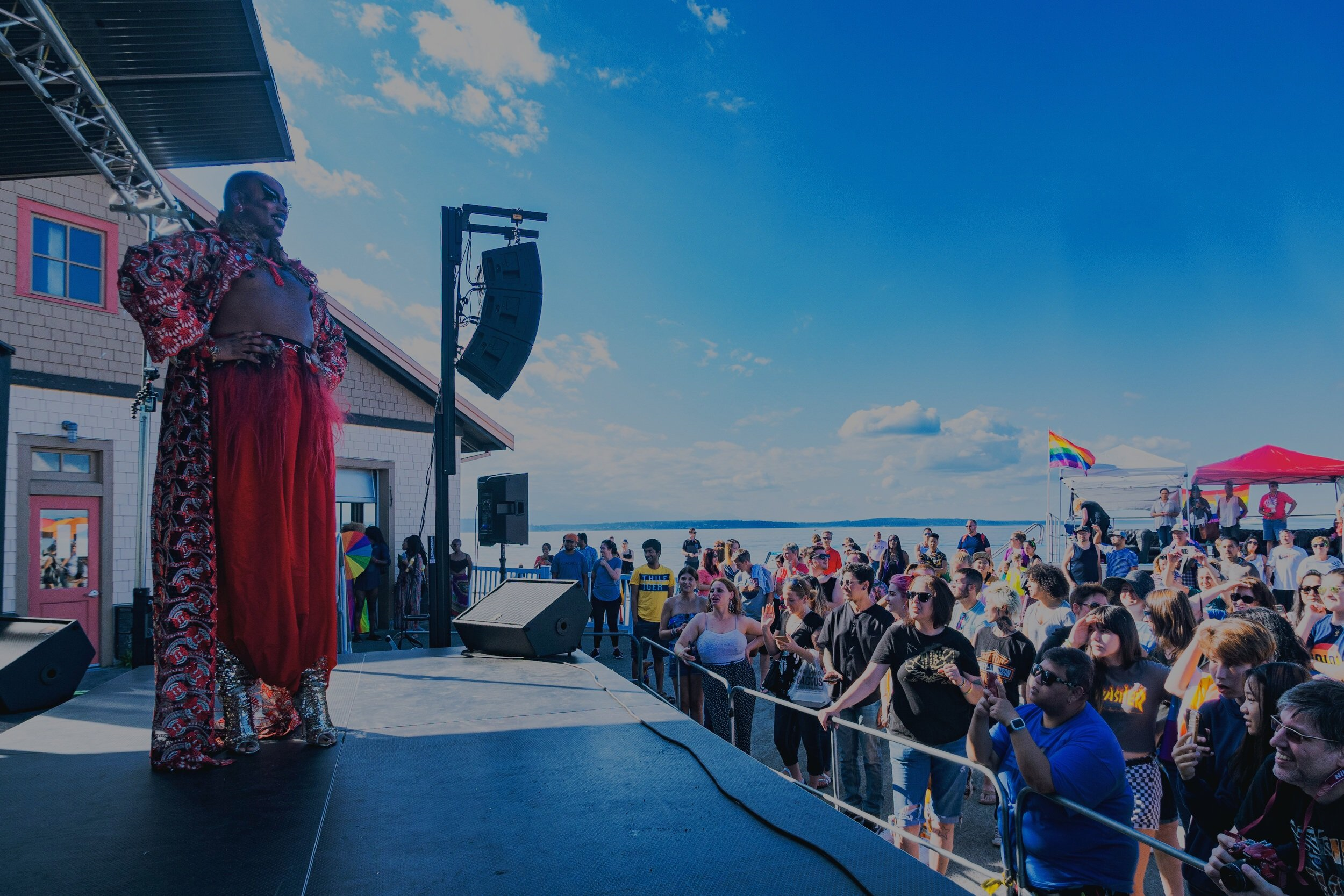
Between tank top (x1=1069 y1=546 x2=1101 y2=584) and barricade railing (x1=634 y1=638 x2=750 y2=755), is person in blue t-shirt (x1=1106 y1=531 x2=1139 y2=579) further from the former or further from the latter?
barricade railing (x1=634 y1=638 x2=750 y2=755)

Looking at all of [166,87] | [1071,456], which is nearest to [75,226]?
[166,87]

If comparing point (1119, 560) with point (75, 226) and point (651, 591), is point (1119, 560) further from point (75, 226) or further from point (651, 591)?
point (75, 226)

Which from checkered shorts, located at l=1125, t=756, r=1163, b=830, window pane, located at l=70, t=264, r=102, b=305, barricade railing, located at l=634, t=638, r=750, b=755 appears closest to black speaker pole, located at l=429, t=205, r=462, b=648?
barricade railing, located at l=634, t=638, r=750, b=755

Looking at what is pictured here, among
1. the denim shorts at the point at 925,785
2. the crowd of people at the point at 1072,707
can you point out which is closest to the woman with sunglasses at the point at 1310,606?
the crowd of people at the point at 1072,707

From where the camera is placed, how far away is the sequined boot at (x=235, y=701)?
104 inches

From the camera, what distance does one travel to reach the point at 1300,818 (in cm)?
213

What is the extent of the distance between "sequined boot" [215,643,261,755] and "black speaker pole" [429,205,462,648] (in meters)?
2.87

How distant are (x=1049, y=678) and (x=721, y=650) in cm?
305

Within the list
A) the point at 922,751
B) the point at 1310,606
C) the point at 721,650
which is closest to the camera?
the point at 922,751

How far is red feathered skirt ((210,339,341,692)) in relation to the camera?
Answer: 2588 mm

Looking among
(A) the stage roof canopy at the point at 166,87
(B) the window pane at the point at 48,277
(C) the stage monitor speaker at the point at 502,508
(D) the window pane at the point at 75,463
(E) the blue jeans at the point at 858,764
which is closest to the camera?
(E) the blue jeans at the point at 858,764

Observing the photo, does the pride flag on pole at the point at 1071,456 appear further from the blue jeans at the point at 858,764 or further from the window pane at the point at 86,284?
the window pane at the point at 86,284

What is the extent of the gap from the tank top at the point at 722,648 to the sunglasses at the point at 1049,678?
2.98 metres

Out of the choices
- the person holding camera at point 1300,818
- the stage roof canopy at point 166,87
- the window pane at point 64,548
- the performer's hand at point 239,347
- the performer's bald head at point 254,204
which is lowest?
the person holding camera at point 1300,818
